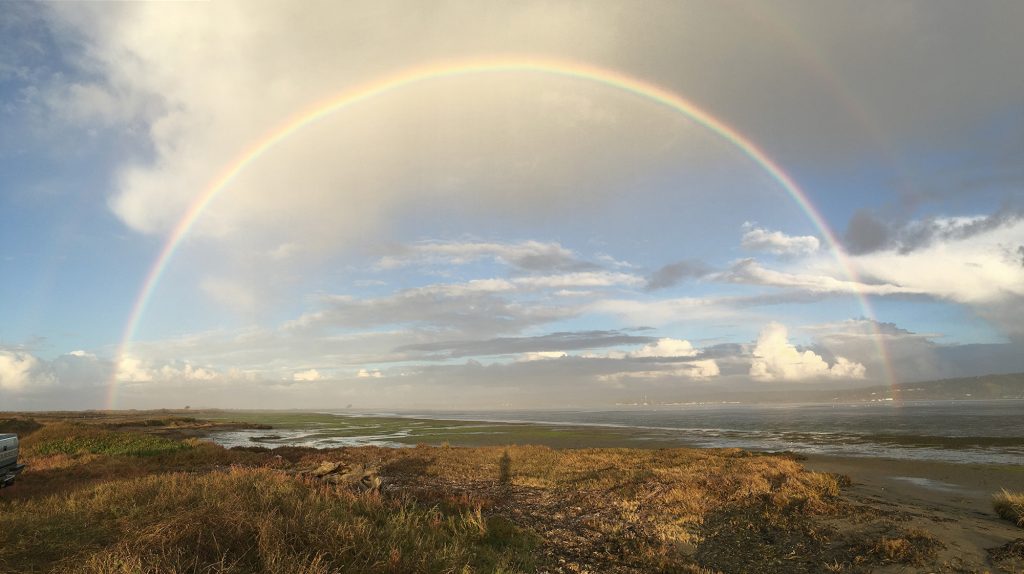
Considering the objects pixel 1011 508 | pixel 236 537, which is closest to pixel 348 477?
pixel 236 537

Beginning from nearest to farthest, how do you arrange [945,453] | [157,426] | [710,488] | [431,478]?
[710,488]
[431,478]
[945,453]
[157,426]

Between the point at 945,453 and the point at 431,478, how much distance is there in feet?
131

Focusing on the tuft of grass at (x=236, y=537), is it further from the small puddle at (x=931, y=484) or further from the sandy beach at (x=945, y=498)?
the small puddle at (x=931, y=484)

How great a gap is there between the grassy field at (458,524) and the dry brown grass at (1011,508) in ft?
12.9

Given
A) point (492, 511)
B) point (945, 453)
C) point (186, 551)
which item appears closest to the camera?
point (186, 551)

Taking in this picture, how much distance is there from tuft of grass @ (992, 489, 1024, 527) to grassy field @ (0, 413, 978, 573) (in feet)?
12.9

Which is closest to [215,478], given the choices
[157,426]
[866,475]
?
[866,475]

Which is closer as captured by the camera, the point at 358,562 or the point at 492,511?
the point at 358,562

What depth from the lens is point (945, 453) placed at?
3697 centimetres

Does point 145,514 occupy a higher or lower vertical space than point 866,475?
higher

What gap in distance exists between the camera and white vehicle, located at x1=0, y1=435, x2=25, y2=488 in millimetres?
17553

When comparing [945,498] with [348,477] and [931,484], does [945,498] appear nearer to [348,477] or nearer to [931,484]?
[931,484]

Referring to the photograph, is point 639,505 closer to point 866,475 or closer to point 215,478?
point 215,478

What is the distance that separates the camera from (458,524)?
13.7 m
